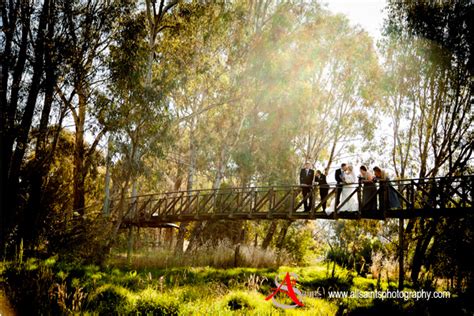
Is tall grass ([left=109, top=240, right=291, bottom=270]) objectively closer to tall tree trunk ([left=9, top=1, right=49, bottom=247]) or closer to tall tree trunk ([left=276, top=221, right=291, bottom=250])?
tall tree trunk ([left=276, top=221, right=291, bottom=250])

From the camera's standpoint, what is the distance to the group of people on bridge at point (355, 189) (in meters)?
9.17

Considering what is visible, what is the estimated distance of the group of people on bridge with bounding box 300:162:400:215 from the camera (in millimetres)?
9172

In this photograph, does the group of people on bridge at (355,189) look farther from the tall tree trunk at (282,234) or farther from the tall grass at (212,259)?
the tall tree trunk at (282,234)

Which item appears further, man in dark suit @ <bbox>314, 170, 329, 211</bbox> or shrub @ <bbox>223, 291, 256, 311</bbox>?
man in dark suit @ <bbox>314, 170, 329, 211</bbox>

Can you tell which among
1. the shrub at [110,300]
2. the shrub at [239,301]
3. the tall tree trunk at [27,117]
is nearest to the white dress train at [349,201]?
the shrub at [239,301]

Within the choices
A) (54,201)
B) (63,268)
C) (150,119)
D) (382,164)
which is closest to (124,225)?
(54,201)

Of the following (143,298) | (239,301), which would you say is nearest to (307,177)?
(239,301)

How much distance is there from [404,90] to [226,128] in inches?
337

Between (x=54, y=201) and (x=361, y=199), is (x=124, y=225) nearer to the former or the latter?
(x=54, y=201)

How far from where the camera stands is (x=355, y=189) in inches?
387

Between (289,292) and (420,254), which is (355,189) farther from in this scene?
(289,292)

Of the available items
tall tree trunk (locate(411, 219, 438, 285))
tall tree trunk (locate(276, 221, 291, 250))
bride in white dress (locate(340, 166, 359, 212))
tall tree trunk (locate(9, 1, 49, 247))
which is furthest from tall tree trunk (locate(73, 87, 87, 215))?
tall tree trunk (locate(411, 219, 438, 285))

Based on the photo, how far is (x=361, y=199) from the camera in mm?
9594

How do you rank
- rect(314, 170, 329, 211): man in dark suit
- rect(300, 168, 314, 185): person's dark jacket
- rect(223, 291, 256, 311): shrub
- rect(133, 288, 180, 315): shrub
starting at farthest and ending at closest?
rect(300, 168, 314, 185): person's dark jacket < rect(314, 170, 329, 211): man in dark suit < rect(223, 291, 256, 311): shrub < rect(133, 288, 180, 315): shrub
